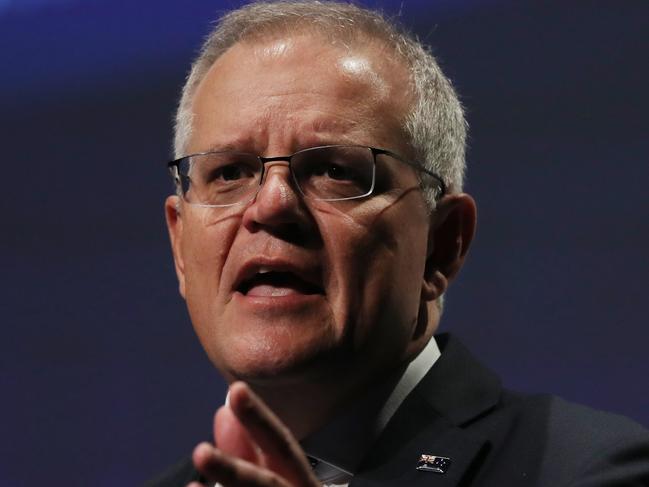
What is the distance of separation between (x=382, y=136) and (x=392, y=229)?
0.69ft

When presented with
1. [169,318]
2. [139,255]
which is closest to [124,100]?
[139,255]

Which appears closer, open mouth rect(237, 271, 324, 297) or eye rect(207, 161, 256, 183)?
open mouth rect(237, 271, 324, 297)

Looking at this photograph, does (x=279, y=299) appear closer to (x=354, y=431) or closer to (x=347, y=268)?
(x=347, y=268)

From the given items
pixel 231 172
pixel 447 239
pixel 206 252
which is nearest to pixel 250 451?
pixel 206 252

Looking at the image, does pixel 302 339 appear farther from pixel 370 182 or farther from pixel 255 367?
pixel 370 182

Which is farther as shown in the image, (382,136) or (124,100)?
(124,100)

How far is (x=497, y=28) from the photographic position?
3.40m

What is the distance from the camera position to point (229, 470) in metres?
1.52

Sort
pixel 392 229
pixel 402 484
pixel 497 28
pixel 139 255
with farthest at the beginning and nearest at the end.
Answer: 1. pixel 139 255
2. pixel 497 28
3. pixel 392 229
4. pixel 402 484

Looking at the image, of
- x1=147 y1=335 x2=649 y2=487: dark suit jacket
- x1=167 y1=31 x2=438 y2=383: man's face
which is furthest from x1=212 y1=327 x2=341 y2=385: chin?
x1=147 y1=335 x2=649 y2=487: dark suit jacket

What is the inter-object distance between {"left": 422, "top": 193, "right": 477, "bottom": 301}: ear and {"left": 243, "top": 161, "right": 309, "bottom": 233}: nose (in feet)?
1.31

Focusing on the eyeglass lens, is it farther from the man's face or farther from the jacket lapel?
the jacket lapel

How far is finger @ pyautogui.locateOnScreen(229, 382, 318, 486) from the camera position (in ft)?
5.18

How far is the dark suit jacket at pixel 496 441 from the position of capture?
2166 millimetres
